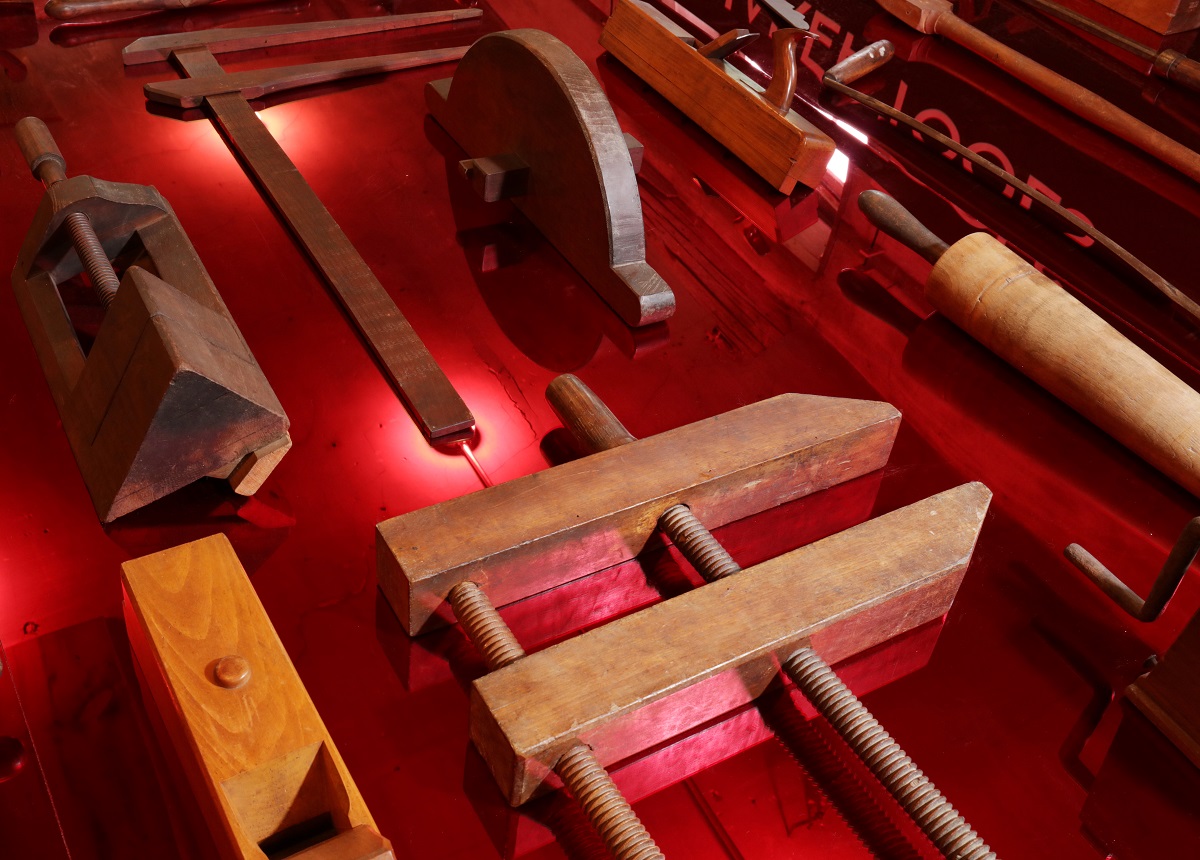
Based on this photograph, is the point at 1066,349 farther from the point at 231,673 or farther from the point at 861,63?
the point at 231,673

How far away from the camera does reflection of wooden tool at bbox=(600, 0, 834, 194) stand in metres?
1.96

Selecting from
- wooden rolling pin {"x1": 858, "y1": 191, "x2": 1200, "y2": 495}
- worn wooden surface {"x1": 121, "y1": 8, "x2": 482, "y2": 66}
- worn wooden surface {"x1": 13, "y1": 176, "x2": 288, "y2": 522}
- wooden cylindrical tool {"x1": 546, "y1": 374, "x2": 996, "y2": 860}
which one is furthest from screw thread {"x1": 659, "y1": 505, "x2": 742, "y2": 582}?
worn wooden surface {"x1": 121, "y1": 8, "x2": 482, "y2": 66}

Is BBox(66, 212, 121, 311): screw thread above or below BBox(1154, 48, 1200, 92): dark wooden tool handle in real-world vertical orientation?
below

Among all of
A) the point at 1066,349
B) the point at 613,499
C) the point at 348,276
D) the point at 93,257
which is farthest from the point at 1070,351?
the point at 93,257

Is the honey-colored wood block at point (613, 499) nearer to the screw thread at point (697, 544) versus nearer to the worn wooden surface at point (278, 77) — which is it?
the screw thread at point (697, 544)

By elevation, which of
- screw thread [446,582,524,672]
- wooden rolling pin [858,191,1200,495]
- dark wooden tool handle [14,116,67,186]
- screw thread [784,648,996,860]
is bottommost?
screw thread [446,582,524,672]

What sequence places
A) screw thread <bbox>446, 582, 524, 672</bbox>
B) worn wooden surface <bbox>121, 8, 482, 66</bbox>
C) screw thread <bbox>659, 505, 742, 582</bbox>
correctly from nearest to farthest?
screw thread <bbox>446, 582, 524, 672</bbox>, screw thread <bbox>659, 505, 742, 582</bbox>, worn wooden surface <bbox>121, 8, 482, 66</bbox>

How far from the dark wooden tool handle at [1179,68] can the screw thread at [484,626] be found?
195cm

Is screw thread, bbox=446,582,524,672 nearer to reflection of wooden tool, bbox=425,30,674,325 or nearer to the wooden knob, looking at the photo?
the wooden knob

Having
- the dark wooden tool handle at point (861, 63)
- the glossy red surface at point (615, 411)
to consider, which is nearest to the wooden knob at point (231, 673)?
the glossy red surface at point (615, 411)

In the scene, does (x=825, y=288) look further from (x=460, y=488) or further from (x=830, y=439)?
(x=460, y=488)

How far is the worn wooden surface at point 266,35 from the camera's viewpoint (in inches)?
87.0

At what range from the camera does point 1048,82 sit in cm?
228

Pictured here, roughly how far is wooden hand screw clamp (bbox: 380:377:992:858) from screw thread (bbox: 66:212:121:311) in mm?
525
